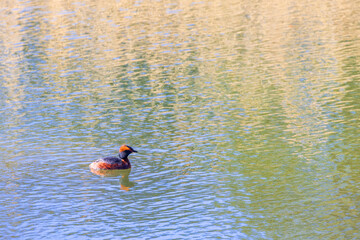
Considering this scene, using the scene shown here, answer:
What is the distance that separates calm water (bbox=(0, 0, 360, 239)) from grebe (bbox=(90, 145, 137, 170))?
13.5 inches

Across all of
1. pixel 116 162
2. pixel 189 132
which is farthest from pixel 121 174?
pixel 189 132

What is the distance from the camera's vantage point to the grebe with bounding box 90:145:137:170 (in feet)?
71.2

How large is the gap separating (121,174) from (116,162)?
1.60 ft

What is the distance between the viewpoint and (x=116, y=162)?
21.8 metres

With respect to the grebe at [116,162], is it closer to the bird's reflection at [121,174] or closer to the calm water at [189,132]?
the bird's reflection at [121,174]

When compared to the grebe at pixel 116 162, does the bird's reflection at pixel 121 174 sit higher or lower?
lower

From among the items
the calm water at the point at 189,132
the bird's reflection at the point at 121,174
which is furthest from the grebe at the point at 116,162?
the calm water at the point at 189,132

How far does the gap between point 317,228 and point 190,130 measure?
33.2ft

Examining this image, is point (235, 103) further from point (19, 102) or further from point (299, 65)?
point (19, 102)

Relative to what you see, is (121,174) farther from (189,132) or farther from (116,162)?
(189,132)

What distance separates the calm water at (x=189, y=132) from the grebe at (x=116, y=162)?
34 centimetres

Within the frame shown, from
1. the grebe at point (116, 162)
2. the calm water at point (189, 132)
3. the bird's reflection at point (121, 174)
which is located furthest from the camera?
the grebe at point (116, 162)

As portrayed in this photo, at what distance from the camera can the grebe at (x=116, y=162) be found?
21703 mm

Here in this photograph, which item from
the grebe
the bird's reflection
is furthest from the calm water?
the grebe
